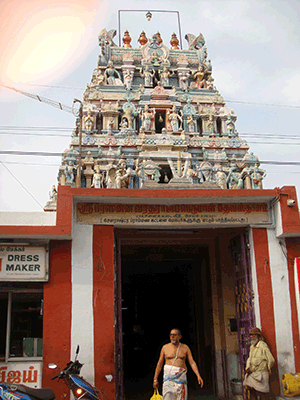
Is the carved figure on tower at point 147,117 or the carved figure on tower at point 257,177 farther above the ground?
the carved figure on tower at point 147,117

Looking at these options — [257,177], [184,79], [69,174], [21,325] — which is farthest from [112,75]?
[21,325]

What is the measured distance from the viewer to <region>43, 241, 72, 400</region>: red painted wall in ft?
26.9

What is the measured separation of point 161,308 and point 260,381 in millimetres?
9509

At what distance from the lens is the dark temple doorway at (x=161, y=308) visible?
1188 cm

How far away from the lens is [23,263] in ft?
28.6

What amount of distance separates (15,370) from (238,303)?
5.23 m

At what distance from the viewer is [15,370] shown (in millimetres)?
8336

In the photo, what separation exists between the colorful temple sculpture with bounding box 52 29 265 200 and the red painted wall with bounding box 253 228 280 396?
8.50m

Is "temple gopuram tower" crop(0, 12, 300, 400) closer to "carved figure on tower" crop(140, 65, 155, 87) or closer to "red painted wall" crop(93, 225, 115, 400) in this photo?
"red painted wall" crop(93, 225, 115, 400)

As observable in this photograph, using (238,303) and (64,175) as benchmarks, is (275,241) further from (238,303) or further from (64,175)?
(64,175)

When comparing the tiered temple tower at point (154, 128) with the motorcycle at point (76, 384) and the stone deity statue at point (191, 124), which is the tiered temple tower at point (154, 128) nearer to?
the stone deity statue at point (191, 124)

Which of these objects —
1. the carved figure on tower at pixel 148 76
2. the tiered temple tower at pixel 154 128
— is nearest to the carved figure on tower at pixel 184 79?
the tiered temple tower at pixel 154 128

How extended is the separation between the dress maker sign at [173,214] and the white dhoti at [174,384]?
3372mm

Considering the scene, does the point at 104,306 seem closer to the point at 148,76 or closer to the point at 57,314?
the point at 57,314
